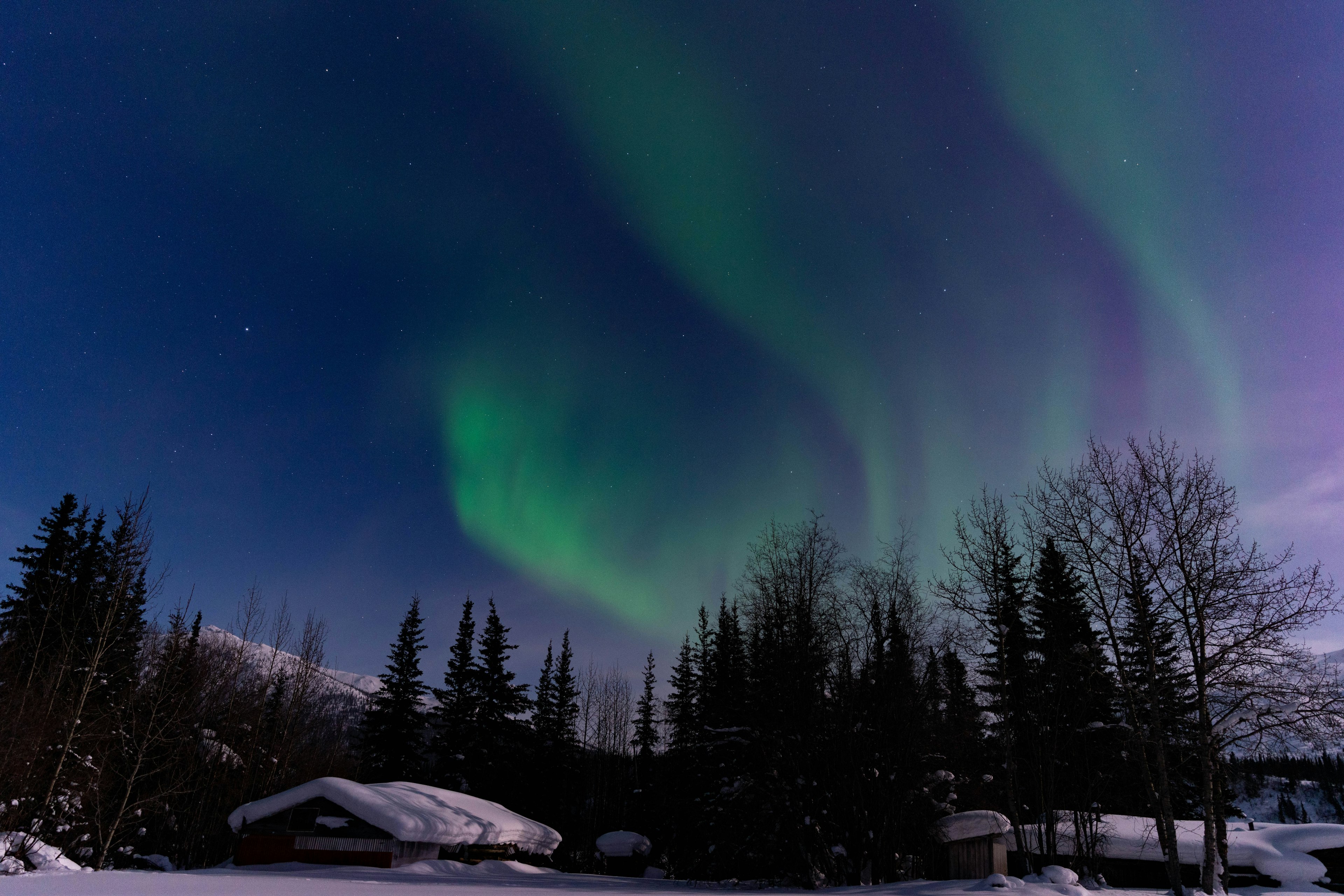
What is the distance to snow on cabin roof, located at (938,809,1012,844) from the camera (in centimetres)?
2281

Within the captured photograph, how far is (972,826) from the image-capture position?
2300cm

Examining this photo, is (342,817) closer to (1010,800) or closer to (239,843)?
(239,843)

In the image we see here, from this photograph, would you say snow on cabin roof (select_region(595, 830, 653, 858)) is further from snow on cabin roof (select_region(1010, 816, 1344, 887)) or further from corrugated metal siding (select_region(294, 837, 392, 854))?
snow on cabin roof (select_region(1010, 816, 1344, 887))

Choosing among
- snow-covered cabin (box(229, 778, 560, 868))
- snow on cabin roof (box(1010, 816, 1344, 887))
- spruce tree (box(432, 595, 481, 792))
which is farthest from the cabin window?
snow on cabin roof (box(1010, 816, 1344, 887))

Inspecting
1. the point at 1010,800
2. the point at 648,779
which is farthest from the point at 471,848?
the point at 1010,800

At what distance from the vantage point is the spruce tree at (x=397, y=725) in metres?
44.6

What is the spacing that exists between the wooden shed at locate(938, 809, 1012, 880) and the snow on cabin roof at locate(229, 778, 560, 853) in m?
19.6

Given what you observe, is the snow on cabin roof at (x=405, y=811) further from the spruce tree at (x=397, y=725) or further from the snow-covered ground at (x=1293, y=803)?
the snow-covered ground at (x=1293, y=803)

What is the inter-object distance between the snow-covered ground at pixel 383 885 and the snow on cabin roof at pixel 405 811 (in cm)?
142

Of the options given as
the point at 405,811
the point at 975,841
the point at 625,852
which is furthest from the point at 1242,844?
the point at 405,811

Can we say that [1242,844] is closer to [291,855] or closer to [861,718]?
[861,718]

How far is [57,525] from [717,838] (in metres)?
34.1

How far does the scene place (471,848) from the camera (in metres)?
32.9

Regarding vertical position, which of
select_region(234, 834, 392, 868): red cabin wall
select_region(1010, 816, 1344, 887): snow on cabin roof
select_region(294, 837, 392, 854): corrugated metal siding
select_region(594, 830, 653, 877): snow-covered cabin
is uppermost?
select_region(1010, 816, 1344, 887): snow on cabin roof
